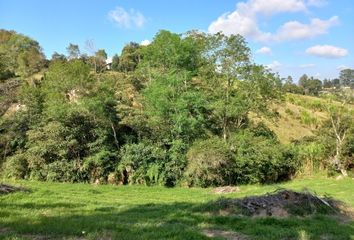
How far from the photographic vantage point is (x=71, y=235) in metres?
8.12

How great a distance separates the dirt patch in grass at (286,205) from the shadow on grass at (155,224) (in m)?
0.52

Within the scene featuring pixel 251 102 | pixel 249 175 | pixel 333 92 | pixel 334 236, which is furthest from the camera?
pixel 333 92

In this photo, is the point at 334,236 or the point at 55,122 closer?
the point at 334,236

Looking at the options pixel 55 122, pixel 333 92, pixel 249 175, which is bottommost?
pixel 249 175

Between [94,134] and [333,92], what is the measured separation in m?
19.0

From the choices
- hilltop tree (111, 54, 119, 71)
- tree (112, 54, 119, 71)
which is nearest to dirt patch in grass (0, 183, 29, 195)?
tree (112, 54, 119, 71)

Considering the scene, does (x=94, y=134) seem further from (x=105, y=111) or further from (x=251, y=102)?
(x=251, y=102)

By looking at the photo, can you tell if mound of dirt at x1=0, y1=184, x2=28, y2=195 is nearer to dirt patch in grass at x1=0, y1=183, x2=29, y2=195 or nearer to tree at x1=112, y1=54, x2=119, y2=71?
dirt patch in grass at x1=0, y1=183, x2=29, y2=195

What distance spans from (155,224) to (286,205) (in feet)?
15.1

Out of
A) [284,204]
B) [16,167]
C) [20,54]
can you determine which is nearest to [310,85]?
[20,54]

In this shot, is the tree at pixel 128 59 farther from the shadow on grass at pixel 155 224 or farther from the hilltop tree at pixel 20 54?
the shadow on grass at pixel 155 224

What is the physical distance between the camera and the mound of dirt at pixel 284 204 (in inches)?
459

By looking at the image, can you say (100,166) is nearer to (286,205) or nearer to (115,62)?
(286,205)

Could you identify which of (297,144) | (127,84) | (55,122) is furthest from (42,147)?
(297,144)
